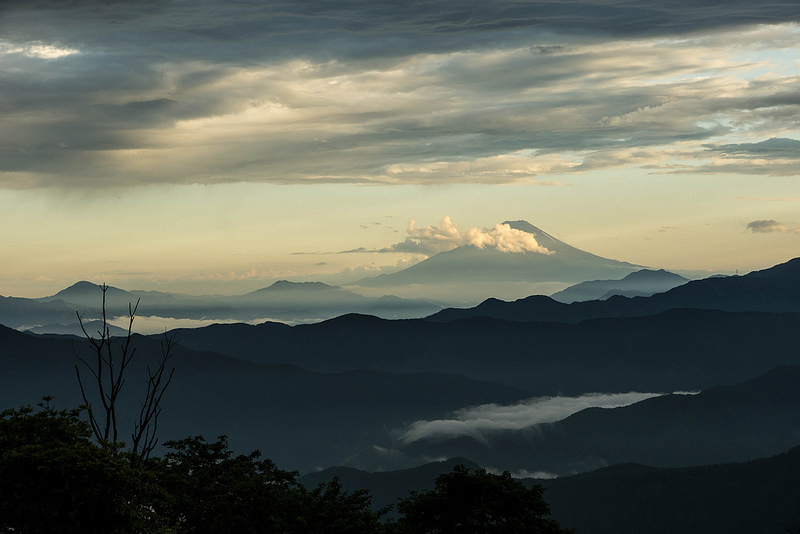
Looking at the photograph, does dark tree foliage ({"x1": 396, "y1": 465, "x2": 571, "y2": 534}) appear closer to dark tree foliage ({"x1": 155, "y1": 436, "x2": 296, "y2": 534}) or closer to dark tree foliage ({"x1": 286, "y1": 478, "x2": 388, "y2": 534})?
dark tree foliage ({"x1": 286, "y1": 478, "x2": 388, "y2": 534})

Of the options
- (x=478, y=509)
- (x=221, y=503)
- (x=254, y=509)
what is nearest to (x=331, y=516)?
(x=254, y=509)

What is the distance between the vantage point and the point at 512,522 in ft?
146

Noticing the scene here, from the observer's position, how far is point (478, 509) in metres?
44.8

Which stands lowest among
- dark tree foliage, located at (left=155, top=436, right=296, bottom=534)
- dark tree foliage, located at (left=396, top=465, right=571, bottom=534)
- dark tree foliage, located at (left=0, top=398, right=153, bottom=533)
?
dark tree foliage, located at (left=396, top=465, right=571, bottom=534)

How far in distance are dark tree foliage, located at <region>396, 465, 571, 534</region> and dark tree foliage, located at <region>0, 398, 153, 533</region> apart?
21.3m

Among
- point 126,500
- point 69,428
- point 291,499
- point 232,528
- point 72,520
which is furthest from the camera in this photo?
point 291,499

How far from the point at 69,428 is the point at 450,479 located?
26446 millimetres

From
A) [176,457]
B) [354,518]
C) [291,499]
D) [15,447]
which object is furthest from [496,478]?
[176,457]

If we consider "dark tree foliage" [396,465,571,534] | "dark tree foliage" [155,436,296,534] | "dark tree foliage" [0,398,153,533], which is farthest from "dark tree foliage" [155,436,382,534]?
"dark tree foliage" [0,398,153,533]

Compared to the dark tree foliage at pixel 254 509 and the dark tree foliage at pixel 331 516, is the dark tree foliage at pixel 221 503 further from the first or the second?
the dark tree foliage at pixel 331 516

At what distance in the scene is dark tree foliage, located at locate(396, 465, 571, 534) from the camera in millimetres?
44812

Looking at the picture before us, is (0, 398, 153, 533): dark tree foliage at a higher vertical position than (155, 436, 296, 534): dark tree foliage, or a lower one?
higher

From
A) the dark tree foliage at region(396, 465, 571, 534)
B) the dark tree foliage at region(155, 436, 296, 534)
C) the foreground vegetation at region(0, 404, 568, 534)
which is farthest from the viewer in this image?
the dark tree foliage at region(396, 465, 571, 534)

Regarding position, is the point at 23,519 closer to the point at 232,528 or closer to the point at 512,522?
the point at 232,528
